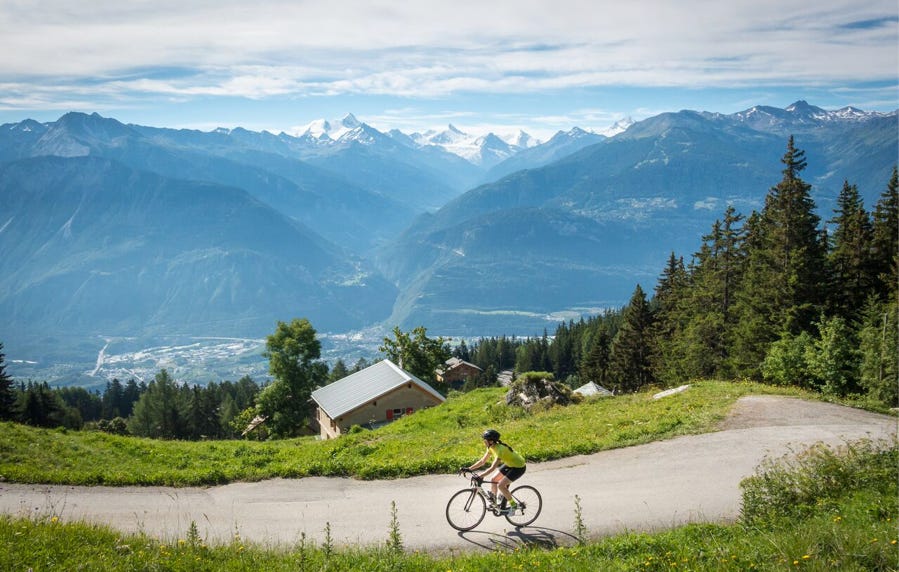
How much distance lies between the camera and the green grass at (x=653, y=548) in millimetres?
8469

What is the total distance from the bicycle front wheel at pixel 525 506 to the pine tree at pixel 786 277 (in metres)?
29.6

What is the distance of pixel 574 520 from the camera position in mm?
11961

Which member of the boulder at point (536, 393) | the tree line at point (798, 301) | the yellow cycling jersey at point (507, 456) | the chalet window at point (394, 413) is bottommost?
the chalet window at point (394, 413)

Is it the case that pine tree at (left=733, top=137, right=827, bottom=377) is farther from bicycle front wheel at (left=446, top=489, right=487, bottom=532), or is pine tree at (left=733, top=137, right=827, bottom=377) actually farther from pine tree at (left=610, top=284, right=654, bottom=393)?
bicycle front wheel at (left=446, top=489, right=487, bottom=532)

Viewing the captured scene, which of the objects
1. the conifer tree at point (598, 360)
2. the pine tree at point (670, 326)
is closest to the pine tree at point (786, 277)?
the pine tree at point (670, 326)

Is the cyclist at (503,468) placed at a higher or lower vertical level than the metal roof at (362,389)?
higher

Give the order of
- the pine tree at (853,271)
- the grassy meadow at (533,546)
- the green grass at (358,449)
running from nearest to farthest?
the grassy meadow at (533,546)
the green grass at (358,449)
the pine tree at (853,271)

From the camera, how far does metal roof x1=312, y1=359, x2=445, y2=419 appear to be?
1752 inches

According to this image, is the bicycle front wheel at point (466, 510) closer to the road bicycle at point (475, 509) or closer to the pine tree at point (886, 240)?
the road bicycle at point (475, 509)

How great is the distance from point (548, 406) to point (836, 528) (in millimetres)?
17940

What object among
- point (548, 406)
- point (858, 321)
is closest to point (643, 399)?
point (548, 406)

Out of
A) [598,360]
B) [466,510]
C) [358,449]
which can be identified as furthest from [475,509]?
[598,360]

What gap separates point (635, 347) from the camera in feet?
203

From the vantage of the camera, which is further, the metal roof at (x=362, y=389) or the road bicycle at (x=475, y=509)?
the metal roof at (x=362, y=389)
